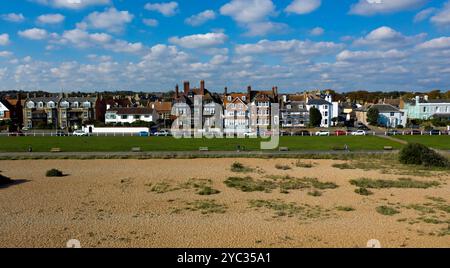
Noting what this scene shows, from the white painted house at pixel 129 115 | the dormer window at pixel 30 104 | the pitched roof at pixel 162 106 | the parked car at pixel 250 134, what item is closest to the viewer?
the parked car at pixel 250 134

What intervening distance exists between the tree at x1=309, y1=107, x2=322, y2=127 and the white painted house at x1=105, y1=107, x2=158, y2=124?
89.0ft

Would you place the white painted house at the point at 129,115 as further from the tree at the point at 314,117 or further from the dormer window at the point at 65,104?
the tree at the point at 314,117

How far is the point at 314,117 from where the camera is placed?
228 ft

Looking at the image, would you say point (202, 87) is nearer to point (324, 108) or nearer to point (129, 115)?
point (129, 115)

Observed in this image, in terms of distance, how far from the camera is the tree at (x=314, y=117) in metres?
69.4

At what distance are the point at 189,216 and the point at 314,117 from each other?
5635cm

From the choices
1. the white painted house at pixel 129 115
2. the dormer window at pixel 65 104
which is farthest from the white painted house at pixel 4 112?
the white painted house at pixel 129 115

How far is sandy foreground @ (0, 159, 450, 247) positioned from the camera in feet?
42.5

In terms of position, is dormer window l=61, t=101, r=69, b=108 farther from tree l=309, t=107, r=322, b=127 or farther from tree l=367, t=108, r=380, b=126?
tree l=367, t=108, r=380, b=126

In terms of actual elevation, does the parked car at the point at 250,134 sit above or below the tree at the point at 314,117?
below

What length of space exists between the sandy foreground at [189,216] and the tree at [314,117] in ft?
142

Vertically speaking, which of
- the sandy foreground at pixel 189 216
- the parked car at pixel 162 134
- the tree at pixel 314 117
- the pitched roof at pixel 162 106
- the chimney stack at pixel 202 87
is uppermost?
the chimney stack at pixel 202 87
